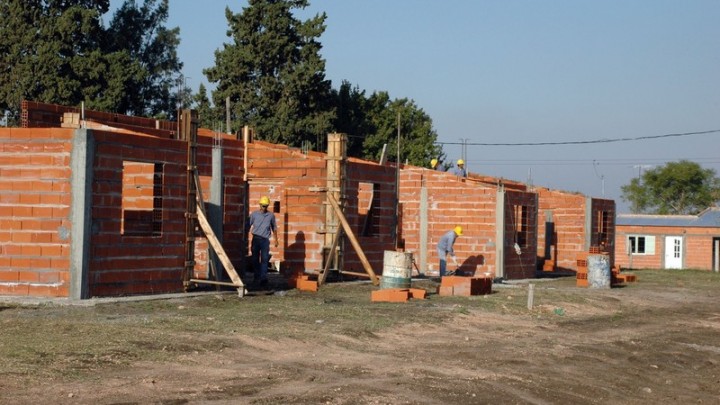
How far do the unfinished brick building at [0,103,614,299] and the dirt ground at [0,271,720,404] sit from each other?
1036 millimetres

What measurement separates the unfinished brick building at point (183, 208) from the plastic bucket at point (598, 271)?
2381 millimetres

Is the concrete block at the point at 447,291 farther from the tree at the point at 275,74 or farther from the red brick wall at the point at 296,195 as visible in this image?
the tree at the point at 275,74

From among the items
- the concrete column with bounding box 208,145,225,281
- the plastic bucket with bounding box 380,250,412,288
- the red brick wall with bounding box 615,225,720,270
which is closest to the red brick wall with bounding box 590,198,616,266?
the plastic bucket with bounding box 380,250,412,288

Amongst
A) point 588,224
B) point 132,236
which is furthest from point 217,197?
point 588,224

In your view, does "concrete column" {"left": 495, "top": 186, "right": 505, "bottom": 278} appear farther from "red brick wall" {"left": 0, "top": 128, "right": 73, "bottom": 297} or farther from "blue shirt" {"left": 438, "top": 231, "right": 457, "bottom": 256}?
"red brick wall" {"left": 0, "top": 128, "right": 73, "bottom": 297}

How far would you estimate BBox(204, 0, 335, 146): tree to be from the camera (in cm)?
4778

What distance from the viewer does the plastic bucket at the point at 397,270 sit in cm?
2047

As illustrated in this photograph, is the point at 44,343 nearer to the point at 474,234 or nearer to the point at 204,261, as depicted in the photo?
the point at 204,261

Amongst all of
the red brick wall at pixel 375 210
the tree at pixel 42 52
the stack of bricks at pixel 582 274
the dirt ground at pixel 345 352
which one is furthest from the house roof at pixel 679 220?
the dirt ground at pixel 345 352

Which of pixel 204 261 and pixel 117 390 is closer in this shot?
pixel 117 390

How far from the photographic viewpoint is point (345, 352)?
43.0 ft

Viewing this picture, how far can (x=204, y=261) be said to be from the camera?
73.0 ft

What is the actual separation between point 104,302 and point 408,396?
25.8 ft

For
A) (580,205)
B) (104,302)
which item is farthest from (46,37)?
(104,302)
